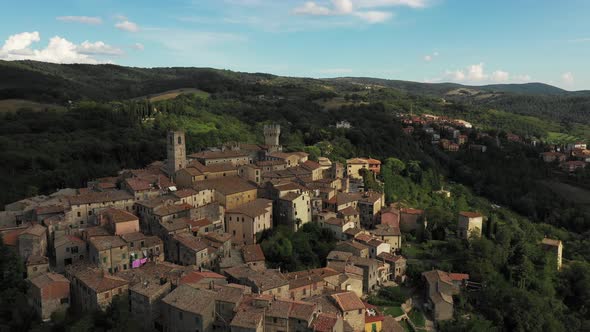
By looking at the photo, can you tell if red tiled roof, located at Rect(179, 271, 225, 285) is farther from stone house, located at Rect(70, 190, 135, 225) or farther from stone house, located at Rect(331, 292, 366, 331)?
stone house, located at Rect(70, 190, 135, 225)

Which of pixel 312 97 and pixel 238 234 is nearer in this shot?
pixel 238 234

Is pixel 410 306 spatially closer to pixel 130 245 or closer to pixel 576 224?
pixel 130 245

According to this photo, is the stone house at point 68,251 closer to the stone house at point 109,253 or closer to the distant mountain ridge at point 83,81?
the stone house at point 109,253

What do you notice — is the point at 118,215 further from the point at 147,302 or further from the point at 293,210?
the point at 293,210

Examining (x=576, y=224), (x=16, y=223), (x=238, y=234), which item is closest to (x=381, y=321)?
(x=238, y=234)

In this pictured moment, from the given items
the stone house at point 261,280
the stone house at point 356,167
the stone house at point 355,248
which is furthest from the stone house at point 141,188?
the stone house at point 356,167

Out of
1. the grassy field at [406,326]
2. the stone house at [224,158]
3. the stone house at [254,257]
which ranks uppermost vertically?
the stone house at [224,158]

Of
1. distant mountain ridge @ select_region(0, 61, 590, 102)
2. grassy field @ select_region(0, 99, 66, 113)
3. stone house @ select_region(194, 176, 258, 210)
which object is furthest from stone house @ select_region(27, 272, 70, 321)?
distant mountain ridge @ select_region(0, 61, 590, 102)
